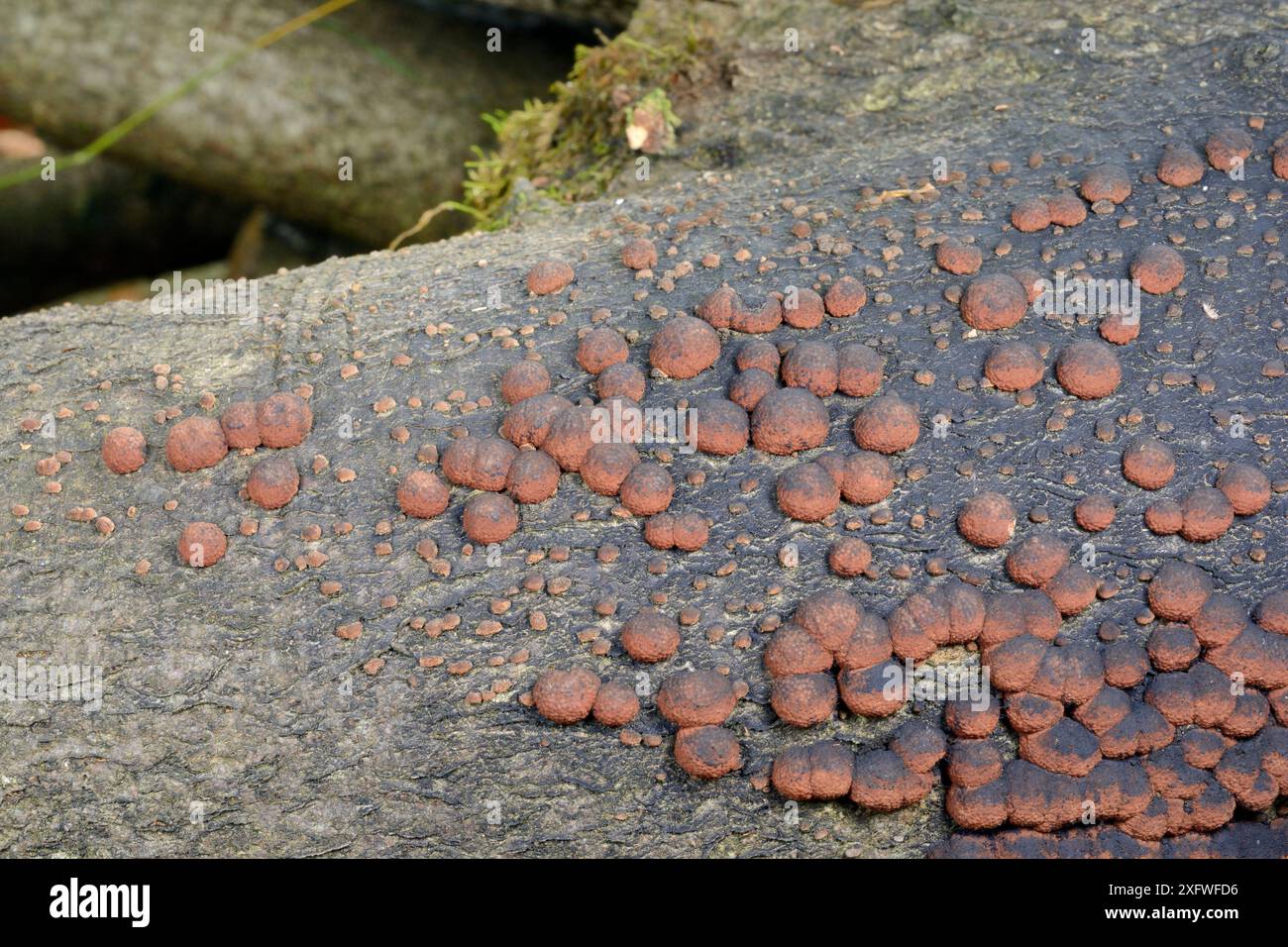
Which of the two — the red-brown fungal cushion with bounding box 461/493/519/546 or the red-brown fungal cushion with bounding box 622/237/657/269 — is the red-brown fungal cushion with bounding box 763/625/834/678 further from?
the red-brown fungal cushion with bounding box 622/237/657/269

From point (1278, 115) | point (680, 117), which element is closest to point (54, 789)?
point (680, 117)

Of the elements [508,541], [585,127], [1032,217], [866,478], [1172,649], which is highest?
[585,127]

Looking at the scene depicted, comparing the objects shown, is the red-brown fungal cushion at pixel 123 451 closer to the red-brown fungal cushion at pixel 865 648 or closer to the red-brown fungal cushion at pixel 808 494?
the red-brown fungal cushion at pixel 808 494

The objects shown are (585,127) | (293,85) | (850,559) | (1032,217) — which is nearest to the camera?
(850,559)

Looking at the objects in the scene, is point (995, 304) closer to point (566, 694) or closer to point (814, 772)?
point (814, 772)

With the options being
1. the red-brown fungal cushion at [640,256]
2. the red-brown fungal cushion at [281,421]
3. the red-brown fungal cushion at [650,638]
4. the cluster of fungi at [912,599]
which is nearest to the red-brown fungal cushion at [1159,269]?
the cluster of fungi at [912,599]

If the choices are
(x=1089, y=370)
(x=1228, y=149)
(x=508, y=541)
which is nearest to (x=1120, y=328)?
(x=1089, y=370)
